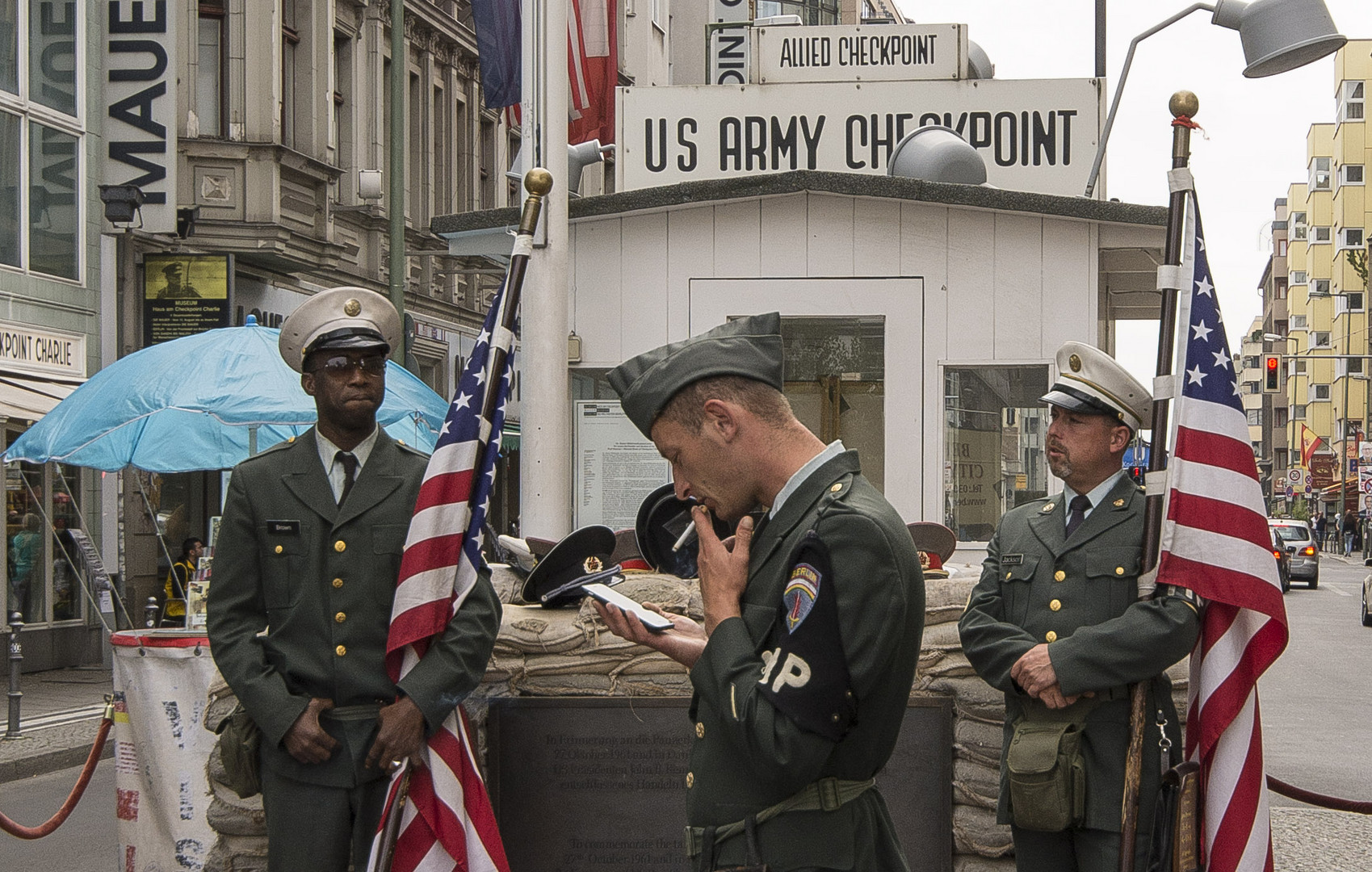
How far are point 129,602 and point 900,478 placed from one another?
484 inches

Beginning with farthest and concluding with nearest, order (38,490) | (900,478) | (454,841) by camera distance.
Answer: (38,490)
(900,478)
(454,841)

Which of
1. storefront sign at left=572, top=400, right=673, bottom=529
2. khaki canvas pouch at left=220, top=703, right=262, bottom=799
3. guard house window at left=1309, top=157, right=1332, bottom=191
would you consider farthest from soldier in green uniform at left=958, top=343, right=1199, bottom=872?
guard house window at left=1309, top=157, right=1332, bottom=191

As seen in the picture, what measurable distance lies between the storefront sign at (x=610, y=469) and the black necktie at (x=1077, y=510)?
4.42 meters

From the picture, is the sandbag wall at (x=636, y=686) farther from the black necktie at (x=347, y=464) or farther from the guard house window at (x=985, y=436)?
the guard house window at (x=985, y=436)

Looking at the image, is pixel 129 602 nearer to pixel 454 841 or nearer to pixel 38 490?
pixel 38 490

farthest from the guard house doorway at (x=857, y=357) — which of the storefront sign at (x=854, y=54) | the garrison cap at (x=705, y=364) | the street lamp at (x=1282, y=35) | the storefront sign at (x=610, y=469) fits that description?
the garrison cap at (x=705, y=364)

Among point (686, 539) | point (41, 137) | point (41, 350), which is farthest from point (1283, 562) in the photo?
point (686, 539)

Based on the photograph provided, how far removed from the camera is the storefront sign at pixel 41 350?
15.6m

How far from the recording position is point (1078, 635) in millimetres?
4047

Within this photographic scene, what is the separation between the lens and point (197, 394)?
9977 millimetres

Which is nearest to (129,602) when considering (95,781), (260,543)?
(95,781)

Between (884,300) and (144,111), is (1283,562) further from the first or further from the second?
(884,300)

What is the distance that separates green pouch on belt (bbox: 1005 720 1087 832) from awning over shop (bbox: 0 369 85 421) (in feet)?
33.5

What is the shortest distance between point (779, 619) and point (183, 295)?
57.4ft
